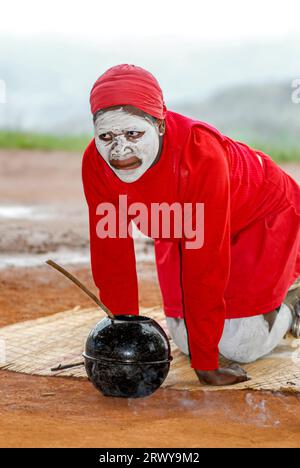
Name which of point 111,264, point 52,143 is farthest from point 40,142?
point 111,264

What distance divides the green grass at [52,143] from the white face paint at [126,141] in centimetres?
913

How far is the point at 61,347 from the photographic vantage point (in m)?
3.48

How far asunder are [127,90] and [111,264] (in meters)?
0.67

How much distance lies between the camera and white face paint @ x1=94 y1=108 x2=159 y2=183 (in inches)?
103

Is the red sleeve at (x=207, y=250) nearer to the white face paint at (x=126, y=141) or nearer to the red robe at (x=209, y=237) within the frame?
the red robe at (x=209, y=237)

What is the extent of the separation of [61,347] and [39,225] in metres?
3.48

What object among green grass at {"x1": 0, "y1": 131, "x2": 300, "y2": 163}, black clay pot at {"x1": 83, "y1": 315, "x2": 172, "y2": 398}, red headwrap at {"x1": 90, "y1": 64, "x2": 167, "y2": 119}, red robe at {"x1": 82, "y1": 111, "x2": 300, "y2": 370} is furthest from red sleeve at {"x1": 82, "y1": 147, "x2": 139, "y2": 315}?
green grass at {"x1": 0, "y1": 131, "x2": 300, "y2": 163}

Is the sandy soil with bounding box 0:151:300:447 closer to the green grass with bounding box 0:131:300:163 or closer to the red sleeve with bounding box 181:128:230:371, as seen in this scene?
the red sleeve with bounding box 181:128:230:371

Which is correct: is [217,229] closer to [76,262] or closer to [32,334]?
[32,334]

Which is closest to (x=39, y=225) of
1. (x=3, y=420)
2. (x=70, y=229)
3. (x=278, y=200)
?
(x=70, y=229)

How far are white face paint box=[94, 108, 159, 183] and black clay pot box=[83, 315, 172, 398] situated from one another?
1.57 ft

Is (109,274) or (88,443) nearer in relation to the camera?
(88,443)

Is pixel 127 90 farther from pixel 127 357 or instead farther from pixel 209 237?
pixel 127 357

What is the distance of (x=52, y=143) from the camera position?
12117mm
